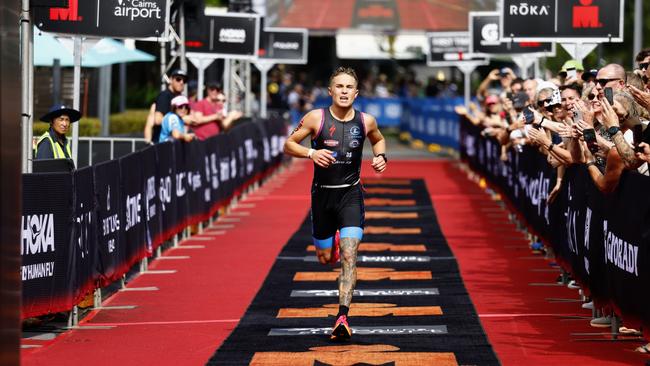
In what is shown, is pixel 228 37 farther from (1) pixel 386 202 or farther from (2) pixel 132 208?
(2) pixel 132 208

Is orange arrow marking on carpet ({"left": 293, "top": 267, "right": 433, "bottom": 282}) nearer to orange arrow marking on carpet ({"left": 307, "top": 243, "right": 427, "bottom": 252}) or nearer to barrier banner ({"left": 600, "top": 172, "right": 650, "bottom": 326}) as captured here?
orange arrow marking on carpet ({"left": 307, "top": 243, "right": 427, "bottom": 252})

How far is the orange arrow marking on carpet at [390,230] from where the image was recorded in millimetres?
21766

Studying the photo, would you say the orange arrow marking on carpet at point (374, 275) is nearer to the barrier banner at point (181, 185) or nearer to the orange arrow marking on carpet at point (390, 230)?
the barrier banner at point (181, 185)

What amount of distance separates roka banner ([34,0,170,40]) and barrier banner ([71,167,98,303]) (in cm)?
291

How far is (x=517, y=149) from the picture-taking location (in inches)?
822

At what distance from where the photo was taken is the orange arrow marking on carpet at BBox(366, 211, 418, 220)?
Result: 24453 mm

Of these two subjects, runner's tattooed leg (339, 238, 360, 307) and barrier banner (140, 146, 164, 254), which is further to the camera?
barrier banner (140, 146, 164, 254)

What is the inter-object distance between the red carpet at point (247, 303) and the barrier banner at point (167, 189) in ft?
1.37

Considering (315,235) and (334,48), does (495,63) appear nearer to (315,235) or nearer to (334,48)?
(334,48)

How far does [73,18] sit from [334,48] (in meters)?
47.9

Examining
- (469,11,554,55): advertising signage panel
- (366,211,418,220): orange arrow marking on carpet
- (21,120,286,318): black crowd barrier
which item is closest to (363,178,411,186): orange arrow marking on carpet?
(469,11,554,55): advertising signage panel

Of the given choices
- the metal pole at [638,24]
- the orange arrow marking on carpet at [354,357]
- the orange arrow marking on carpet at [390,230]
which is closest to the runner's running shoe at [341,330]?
the orange arrow marking on carpet at [354,357]

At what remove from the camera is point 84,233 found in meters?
13.0

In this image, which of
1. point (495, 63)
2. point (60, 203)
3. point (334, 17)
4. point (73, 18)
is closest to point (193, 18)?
point (73, 18)
